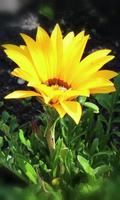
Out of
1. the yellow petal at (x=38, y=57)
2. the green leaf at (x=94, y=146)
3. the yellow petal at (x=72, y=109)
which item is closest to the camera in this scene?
the yellow petal at (x=72, y=109)

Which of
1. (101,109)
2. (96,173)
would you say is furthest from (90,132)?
(101,109)

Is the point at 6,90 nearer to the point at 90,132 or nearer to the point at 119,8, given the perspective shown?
the point at 90,132

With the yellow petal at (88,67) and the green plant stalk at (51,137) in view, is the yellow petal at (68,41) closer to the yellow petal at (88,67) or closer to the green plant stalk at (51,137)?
the yellow petal at (88,67)

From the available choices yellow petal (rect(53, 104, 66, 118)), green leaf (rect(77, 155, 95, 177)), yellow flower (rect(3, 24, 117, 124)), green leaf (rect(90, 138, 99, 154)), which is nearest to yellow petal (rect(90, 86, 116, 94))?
yellow flower (rect(3, 24, 117, 124))

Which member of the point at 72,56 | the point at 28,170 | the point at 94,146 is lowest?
the point at 94,146

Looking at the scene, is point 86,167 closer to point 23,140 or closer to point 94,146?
point 94,146

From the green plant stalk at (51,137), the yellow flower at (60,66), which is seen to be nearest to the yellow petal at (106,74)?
the yellow flower at (60,66)

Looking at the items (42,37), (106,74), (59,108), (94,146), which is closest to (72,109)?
(59,108)

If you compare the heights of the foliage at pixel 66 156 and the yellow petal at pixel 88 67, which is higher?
the yellow petal at pixel 88 67
